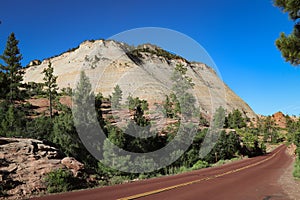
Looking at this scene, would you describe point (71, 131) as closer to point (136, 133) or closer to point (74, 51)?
point (136, 133)

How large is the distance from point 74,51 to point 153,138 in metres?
104

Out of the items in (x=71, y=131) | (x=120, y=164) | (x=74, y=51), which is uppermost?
(x=74, y=51)

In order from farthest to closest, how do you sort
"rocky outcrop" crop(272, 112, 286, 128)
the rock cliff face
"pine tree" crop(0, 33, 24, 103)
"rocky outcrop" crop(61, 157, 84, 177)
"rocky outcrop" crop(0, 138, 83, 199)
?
"rocky outcrop" crop(272, 112, 286, 128), the rock cliff face, "pine tree" crop(0, 33, 24, 103), "rocky outcrop" crop(61, 157, 84, 177), "rocky outcrop" crop(0, 138, 83, 199)

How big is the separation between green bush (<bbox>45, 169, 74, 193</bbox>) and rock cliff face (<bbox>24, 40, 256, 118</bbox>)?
6378cm

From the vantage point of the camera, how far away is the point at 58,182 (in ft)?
35.7

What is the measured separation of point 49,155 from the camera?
43.0 feet

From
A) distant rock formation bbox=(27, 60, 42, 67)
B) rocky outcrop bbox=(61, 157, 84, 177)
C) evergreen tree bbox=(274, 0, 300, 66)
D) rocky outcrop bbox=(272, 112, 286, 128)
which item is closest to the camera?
evergreen tree bbox=(274, 0, 300, 66)

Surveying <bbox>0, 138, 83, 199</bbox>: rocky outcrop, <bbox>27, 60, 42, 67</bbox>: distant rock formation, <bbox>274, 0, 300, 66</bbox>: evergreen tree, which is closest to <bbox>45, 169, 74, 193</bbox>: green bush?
<bbox>0, 138, 83, 199</bbox>: rocky outcrop

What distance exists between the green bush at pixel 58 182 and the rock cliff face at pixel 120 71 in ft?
209

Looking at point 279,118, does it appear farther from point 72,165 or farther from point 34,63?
point 72,165

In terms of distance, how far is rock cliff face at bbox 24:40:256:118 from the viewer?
88750 mm

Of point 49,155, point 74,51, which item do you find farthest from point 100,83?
point 49,155

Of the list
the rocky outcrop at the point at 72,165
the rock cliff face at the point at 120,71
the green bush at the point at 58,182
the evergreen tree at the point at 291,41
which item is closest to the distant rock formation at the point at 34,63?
the rock cliff face at the point at 120,71

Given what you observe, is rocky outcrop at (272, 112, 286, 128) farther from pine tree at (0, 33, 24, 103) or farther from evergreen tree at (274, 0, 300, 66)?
evergreen tree at (274, 0, 300, 66)
